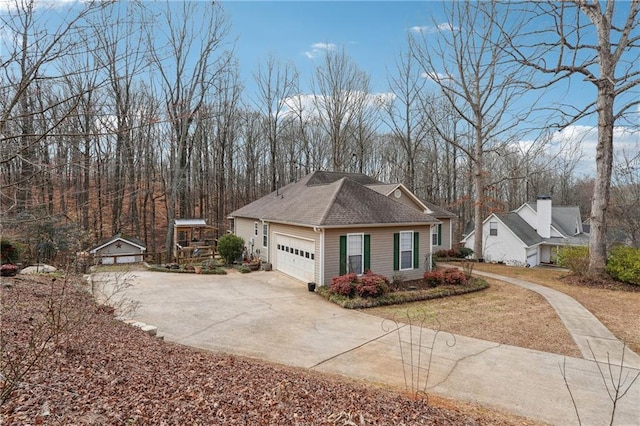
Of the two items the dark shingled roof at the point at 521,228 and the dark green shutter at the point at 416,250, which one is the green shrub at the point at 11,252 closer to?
the dark green shutter at the point at 416,250

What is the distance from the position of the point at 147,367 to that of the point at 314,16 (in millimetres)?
10919

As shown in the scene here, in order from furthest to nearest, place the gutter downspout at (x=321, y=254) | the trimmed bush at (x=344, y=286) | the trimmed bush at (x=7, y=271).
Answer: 1. the gutter downspout at (x=321, y=254)
2. the trimmed bush at (x=344, y=286)
3. the trimmed bush at (x=7, y=271)

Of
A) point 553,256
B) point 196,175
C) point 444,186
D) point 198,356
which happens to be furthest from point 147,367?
point 444,186

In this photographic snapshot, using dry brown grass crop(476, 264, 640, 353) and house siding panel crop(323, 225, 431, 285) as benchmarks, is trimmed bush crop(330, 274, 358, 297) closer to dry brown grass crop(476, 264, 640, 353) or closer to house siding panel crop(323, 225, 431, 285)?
house siding panel crop(323, 225, 431, 285)

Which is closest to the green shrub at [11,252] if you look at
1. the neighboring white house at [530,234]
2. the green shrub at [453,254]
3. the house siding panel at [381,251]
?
the house siding panel at [381,251]

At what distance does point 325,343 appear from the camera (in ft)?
24.6

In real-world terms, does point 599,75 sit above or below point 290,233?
above

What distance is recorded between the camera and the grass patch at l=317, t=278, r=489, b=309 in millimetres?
10602

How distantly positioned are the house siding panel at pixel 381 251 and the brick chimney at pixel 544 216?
56.9 ft

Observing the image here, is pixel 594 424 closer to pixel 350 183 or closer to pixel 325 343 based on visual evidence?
pixel 325 343

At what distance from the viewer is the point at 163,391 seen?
3.90 metres

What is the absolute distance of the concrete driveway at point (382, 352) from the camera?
17.1 ft

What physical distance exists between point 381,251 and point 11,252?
14193mm

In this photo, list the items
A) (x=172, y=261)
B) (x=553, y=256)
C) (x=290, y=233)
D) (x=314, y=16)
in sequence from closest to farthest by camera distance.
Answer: (x=314, y=16) < (x=290, y=233) < (x=172, y=261) < (x=553, y=256)
